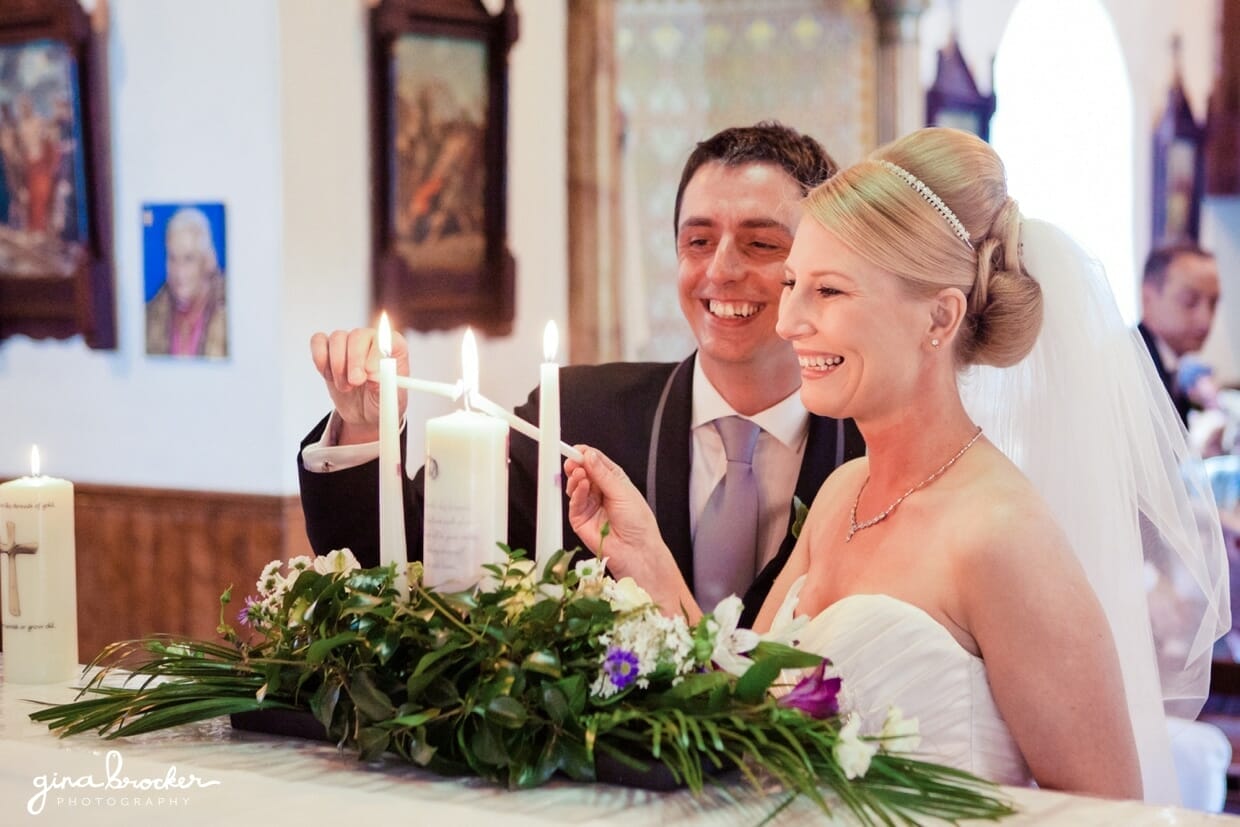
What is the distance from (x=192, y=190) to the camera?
618cm

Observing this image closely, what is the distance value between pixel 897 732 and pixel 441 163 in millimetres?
5336

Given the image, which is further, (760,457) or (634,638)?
(760,457)

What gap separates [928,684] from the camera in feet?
7.59

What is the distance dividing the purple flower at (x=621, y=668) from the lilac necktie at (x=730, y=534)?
5.39ft

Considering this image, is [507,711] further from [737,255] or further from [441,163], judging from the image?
[441,163]

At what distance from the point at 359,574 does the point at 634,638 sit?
39cm

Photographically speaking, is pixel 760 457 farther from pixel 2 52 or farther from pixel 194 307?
pixel 2 52

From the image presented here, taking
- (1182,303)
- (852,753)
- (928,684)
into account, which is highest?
(1182,303)

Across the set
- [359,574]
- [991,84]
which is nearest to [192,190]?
[359,574]

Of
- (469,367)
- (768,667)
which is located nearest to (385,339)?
(469,367)

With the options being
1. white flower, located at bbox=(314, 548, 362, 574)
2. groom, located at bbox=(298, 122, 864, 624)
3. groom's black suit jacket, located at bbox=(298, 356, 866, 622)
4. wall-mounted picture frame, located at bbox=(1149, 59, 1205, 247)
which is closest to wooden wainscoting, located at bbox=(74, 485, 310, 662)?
groom's black suit jacket, located at bbox=(298, 356, 866, 622)

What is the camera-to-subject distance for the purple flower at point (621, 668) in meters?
1.68

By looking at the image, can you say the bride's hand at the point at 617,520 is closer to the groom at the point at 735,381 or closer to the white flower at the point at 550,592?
the groom at the point at 735,381

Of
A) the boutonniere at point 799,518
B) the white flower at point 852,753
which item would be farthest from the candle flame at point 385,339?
the boutonniere at point 799,518
